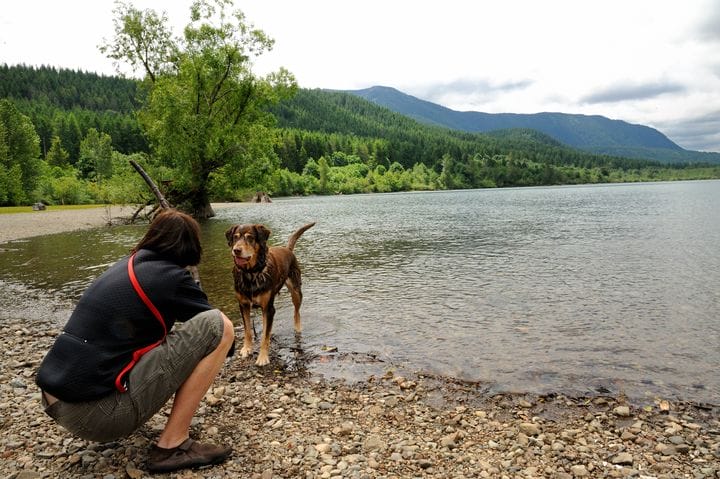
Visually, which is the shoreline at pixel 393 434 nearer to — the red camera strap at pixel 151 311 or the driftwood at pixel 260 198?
the red camera strap at pixel 151 311

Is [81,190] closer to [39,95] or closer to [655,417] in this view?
[655,417]

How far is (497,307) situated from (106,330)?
9.41m

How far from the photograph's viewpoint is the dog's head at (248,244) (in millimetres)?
7164

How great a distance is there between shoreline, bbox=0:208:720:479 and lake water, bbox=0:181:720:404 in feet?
2.11

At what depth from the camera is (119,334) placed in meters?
3.83

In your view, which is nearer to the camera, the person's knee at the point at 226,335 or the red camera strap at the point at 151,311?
the red camera strap at the point at 151,311

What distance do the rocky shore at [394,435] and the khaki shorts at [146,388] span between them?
0.58m

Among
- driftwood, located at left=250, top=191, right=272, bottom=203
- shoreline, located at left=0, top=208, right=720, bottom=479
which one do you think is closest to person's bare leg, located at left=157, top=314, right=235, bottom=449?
shoreline, located at left=0, top=208, right=720, bottom=479

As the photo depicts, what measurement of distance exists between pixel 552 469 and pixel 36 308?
480 inches

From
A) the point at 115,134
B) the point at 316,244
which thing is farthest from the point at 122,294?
the point at 115,134

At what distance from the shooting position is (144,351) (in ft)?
13.3

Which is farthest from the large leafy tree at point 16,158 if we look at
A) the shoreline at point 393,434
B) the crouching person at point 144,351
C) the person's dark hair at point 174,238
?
the crouching person at point 144,351

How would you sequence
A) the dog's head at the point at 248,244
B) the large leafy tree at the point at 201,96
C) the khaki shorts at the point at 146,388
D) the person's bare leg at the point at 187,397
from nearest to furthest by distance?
the khaki shorts at the point at 146,388
the person's bare leg at the point at 187,397
the dog's head at the point at 248,244
the large leafy tree at the point at 201,96

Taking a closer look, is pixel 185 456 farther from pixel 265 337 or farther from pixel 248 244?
pixel 248 244
